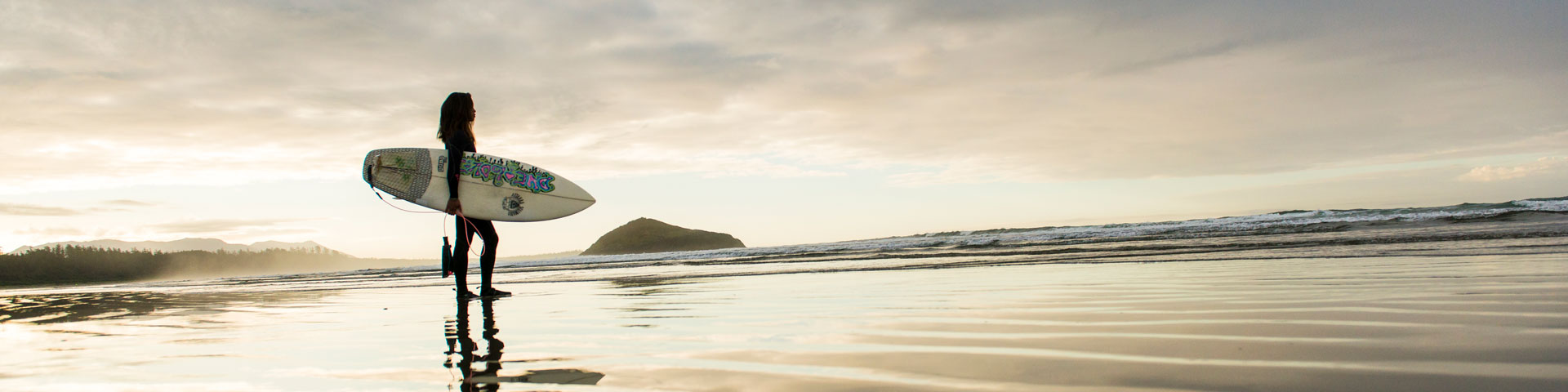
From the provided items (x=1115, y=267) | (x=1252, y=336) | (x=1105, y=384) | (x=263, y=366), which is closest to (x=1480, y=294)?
(x=1252, y=336)

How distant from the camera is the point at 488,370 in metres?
1.95

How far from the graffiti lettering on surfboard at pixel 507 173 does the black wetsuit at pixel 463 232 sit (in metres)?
0.25

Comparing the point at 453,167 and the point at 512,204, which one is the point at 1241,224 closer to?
the point at 512,204

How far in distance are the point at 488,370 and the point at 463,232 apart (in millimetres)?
4274

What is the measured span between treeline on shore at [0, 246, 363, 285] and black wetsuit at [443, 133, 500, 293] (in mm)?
33150

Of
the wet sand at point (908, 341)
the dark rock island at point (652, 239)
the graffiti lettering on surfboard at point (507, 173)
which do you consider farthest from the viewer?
the dark rock island at point (652, 239)

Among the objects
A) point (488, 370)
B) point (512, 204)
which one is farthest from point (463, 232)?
point (488, 370)

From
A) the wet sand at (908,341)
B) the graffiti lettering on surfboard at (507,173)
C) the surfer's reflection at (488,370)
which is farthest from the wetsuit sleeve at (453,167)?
the surfer's reflection at (488,370)

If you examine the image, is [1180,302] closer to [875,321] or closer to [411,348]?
[875,321]

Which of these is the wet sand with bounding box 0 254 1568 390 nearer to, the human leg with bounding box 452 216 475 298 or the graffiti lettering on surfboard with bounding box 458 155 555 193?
the human leg with bounding box 452 216 475 298

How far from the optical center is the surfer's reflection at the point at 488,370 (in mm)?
1747

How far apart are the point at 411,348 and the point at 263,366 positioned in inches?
16.0

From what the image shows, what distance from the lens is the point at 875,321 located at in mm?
2773

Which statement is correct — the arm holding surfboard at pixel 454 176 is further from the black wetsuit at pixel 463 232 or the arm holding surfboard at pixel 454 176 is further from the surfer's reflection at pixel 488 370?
the surfer's reflection at pixel 488 370
